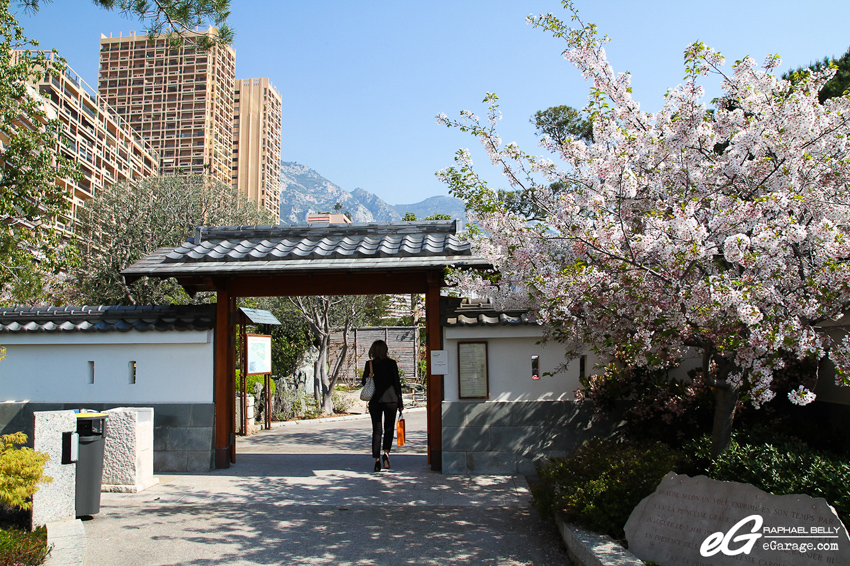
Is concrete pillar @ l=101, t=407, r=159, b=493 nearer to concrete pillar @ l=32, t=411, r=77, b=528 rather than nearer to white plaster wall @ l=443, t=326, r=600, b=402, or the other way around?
concrete pillar @ l=32, t=411, r=77, b=528

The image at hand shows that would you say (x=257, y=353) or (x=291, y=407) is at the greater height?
(x=257, y=353)

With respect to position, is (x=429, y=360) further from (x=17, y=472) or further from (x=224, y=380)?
(x=17, y=472)

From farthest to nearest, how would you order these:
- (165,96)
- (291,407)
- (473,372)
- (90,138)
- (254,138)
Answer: (254,138), (165,96), (90,138), (291,407), (473,372)

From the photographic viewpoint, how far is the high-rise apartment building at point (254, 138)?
93.1 meters

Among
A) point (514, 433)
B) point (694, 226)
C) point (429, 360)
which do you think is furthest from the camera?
point (429, 360)

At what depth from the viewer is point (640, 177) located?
5.20 metres

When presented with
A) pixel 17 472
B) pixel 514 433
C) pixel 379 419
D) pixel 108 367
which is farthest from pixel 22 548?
pixel 514 433

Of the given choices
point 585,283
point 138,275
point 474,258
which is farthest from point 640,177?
point 138,275

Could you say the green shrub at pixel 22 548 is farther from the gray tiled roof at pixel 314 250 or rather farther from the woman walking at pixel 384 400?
the woman walking at pixel 384 400

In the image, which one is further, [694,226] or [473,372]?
[473,372]

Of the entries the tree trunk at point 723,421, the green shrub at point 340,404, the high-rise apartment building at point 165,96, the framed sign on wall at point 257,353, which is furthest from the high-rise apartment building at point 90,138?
the tree trunk at point 723,421

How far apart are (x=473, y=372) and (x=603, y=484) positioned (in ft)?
10.8

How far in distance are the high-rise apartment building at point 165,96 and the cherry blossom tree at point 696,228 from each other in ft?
261

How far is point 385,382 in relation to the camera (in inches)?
333
